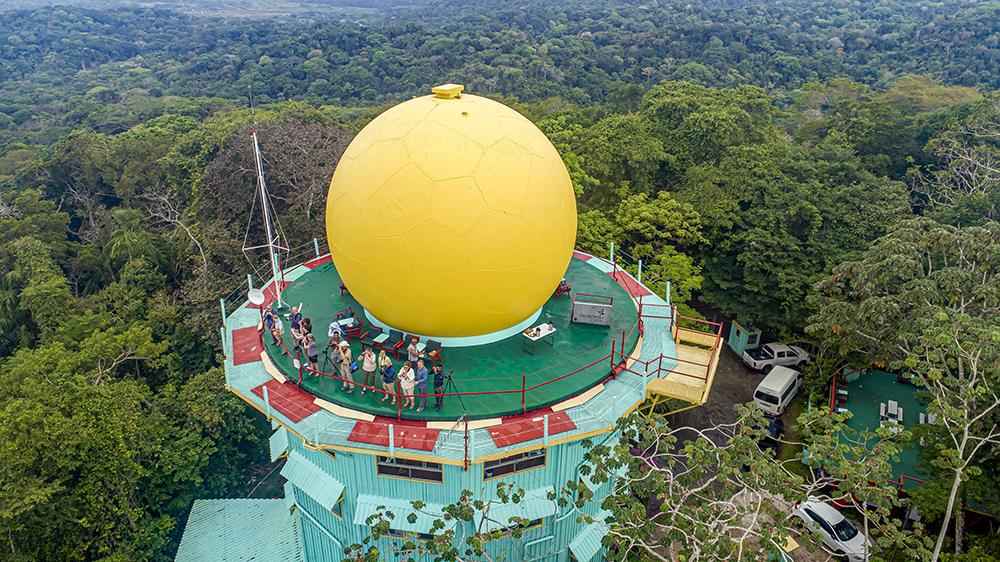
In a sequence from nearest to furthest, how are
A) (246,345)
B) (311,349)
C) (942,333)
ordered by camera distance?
(942,333), (311,349), (246,345)

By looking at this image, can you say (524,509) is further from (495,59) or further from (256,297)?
(495,59)

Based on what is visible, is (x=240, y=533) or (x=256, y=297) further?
(x=240, y=533)

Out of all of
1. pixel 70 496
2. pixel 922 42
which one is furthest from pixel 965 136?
pixel 922 42

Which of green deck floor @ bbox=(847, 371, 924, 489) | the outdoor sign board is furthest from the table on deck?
green deck floor @ bbox=(847, 371, 924, 489)

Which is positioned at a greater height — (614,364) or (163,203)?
(614,364)

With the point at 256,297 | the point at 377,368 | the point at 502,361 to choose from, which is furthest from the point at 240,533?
the point at 502,361

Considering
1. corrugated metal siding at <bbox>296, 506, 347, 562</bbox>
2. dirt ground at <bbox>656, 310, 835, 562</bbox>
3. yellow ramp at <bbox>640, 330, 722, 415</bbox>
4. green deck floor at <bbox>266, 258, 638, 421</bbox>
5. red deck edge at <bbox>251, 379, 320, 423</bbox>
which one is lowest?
dirt ground at <bbox>656, 310, 835, 562</bbox>

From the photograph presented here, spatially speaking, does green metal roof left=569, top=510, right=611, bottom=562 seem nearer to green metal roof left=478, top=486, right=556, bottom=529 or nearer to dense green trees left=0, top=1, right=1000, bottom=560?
green metal roof left=478, top=486, right=556, bottom=529
